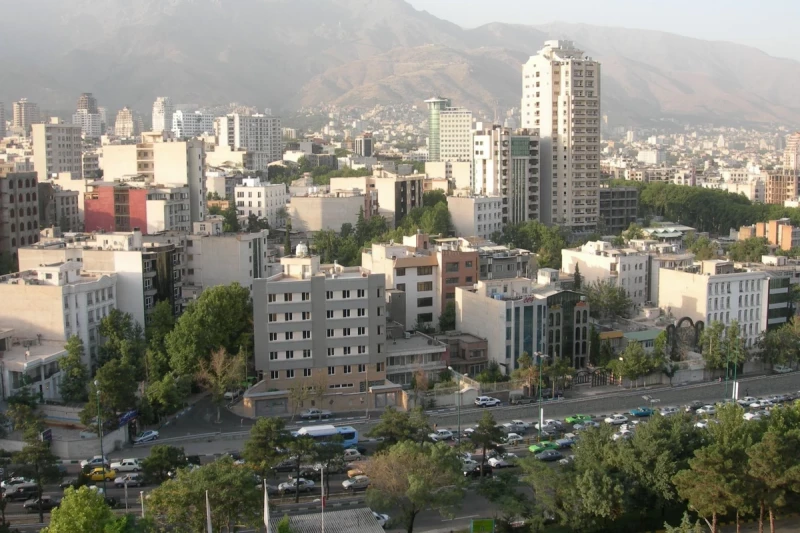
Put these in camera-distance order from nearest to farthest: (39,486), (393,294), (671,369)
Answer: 1. (39,486)
2. (671,369)
3. (393,294)

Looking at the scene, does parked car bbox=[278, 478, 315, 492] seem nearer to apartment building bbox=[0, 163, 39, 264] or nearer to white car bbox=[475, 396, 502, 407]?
white car bbox=[475, 396, 502, 407]

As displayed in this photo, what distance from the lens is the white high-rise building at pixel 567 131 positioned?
174ft

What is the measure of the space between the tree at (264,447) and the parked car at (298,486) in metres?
0.94

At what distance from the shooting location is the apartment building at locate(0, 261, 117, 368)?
26.1m

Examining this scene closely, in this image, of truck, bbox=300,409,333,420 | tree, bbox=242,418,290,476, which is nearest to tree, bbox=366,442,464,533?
tree, bbox=242,418,290,476

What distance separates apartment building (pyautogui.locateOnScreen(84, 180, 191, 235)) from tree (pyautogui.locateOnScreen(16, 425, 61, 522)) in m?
20.9

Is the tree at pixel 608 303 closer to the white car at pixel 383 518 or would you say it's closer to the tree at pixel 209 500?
the white car at pixel 383 518

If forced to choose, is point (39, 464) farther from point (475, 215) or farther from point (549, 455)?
point (475, 215)

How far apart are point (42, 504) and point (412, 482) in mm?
6890

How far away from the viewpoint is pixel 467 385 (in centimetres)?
2695

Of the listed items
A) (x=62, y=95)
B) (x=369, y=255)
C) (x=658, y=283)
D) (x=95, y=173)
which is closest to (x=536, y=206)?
(x=658, y=283)

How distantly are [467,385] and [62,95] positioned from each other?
594 ft

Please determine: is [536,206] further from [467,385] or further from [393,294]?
[467,385]

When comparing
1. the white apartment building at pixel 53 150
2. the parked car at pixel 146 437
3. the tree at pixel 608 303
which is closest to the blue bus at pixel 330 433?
the parked car at pixel 146 437
